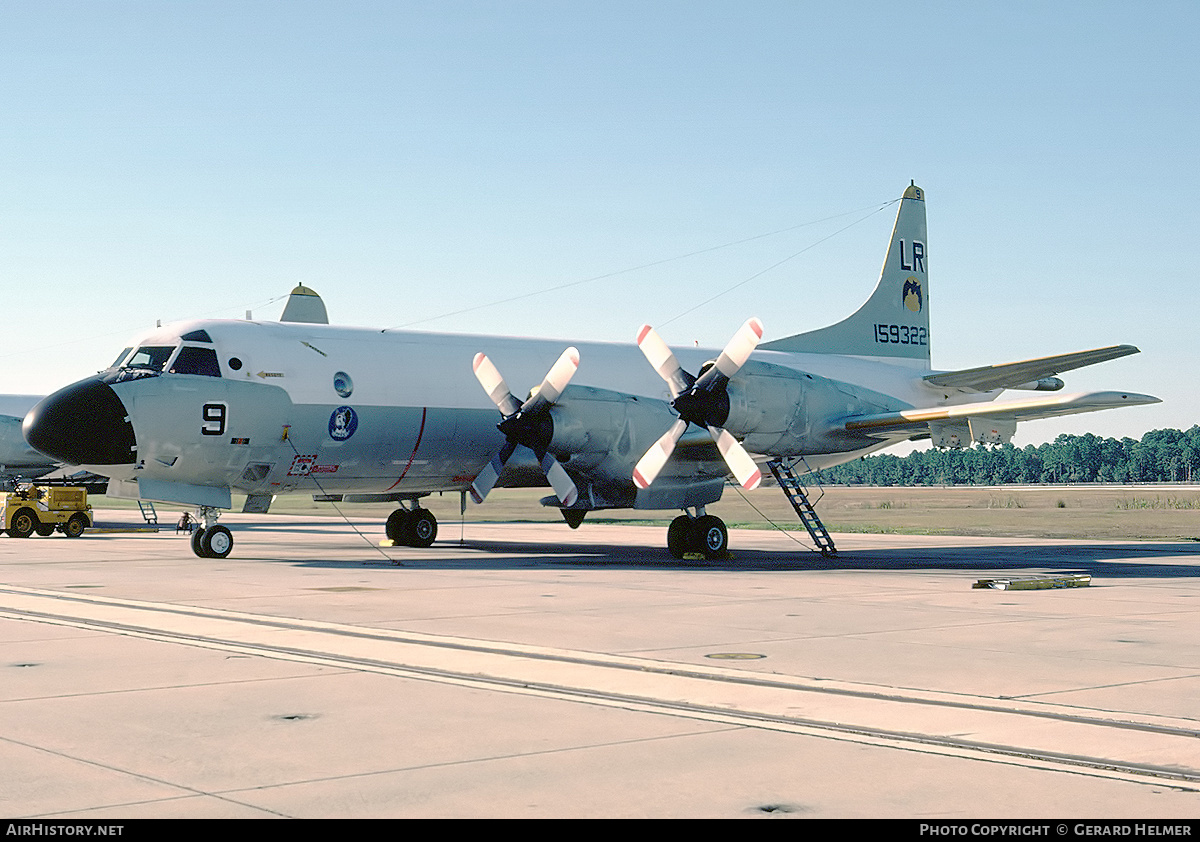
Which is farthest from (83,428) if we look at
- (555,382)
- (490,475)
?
(555,382)

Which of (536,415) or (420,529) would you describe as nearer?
(536,415)

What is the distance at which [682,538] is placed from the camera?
94.8 feet

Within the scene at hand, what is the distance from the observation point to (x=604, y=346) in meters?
31.8

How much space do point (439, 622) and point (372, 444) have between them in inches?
520

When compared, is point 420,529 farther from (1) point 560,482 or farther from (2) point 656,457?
(2) point 656,457

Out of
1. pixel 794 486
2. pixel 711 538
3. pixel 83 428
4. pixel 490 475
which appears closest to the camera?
pixel 83 428

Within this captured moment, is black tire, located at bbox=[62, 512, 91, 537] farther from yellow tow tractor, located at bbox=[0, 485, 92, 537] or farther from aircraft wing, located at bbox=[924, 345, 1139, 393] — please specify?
aircraft wing, located at bbox=[924, 345, 1139, 393]

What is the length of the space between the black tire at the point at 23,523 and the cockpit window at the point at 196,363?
19.3m

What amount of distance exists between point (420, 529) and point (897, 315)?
1502 centimetres

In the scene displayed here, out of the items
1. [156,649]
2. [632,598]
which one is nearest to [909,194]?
[632,598]

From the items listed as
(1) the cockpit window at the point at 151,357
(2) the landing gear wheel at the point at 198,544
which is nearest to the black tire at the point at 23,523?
(2) the landing gear wheel at the point at 198,544

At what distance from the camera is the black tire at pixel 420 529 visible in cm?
3328

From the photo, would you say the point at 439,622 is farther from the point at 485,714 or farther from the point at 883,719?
the point at 883,719

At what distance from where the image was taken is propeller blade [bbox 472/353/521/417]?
90.0 feet
